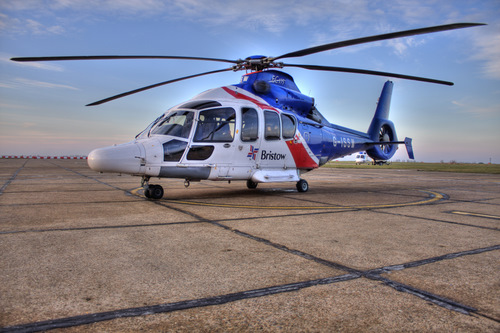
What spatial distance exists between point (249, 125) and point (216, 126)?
105 cm

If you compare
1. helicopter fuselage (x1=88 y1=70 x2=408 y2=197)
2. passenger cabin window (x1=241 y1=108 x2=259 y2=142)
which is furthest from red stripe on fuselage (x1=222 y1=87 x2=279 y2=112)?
passenger cabin window (x1=241 y1=108 x2=259 y2=142)

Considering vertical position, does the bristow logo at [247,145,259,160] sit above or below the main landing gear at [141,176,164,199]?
above

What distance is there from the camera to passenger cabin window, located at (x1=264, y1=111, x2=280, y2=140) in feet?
32.3

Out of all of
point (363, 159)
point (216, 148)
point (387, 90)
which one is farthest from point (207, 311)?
point (363, 159)

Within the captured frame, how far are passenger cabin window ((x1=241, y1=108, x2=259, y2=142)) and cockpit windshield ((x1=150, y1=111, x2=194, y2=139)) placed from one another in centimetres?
148

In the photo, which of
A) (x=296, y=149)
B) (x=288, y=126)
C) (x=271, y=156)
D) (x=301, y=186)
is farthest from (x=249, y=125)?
(x=301, y=186)

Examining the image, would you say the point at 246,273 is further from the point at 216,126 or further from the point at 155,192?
the point at 216,126

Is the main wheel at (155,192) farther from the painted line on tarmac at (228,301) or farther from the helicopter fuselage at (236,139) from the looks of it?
the painted line on tarmac at (228,301)

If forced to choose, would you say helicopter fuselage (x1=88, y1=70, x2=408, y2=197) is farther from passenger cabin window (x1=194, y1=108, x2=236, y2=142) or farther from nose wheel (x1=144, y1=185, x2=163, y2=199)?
nose wheel (x1=144, y1=185, x2=163, y2=199)

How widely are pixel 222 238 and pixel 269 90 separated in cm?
685

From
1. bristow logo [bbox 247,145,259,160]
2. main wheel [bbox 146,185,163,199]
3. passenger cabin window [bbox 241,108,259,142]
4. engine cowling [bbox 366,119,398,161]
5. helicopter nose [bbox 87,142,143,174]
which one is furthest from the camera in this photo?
engine cowling [bbox 366,119,398,161]

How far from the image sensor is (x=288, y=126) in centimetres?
1045

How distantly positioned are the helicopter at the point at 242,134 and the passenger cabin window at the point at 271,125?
3 centimetres

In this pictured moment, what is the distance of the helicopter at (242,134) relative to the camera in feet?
25.6
